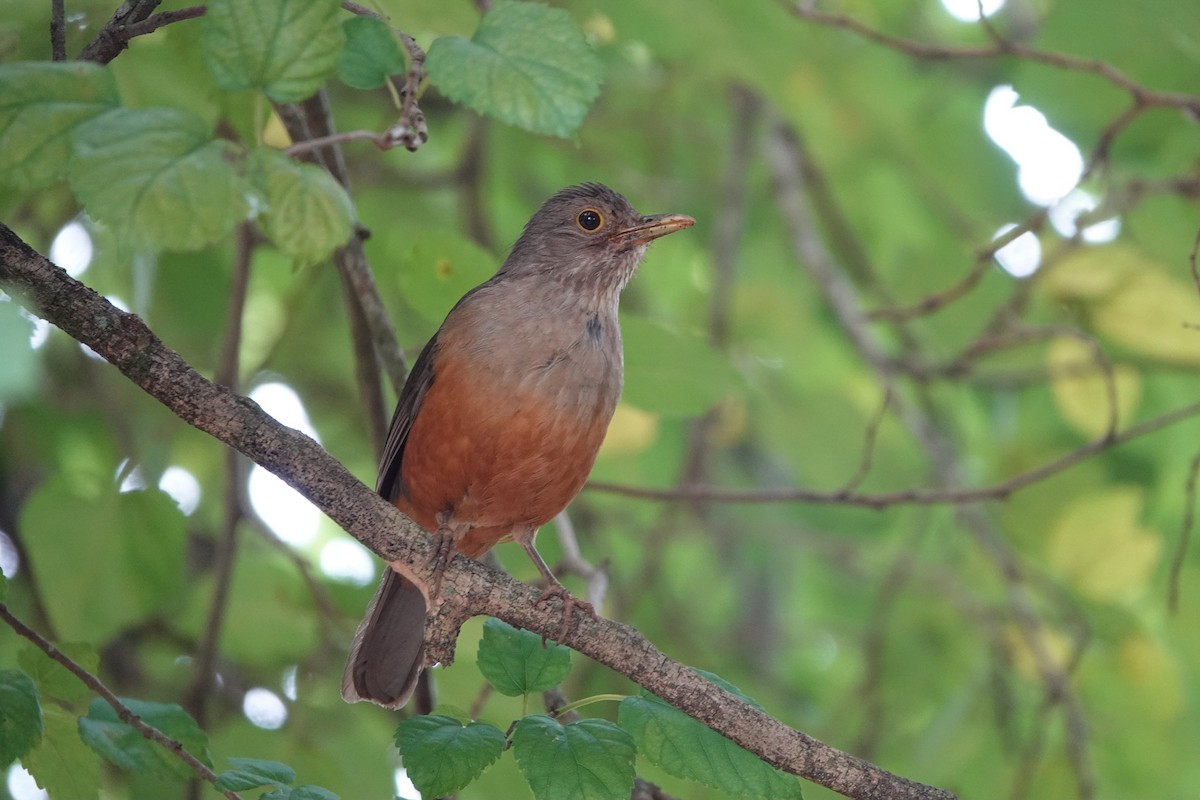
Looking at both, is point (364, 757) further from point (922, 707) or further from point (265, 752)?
point (922, 707)

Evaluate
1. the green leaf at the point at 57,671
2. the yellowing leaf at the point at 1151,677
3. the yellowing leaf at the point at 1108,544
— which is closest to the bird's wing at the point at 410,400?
the green leaf at the point at 57,671

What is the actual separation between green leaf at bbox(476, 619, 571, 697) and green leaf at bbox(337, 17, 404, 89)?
4.48 ft

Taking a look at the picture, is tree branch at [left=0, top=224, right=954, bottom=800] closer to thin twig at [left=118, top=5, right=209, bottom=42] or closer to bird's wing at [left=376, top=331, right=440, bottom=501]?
thin twig at [left=118, top=5, right=209, bottom=42]

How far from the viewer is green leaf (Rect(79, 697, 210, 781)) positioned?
2869 mm

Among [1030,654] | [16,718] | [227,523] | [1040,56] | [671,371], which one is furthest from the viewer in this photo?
[1030,654]

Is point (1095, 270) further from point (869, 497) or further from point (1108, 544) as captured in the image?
point (869, 497)

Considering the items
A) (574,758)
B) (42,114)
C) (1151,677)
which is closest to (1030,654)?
(1151,677)

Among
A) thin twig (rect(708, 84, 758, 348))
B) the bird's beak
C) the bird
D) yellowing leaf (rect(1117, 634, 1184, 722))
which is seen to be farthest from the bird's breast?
yellowing leaf (rect(1117, 634, 1184, 722))

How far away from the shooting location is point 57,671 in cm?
303

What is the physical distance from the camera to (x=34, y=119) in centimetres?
237

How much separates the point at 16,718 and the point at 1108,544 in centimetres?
472

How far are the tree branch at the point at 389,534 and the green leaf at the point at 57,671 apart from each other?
0.76 m

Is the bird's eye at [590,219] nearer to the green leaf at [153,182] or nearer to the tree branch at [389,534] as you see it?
the tree branch at [389,534]

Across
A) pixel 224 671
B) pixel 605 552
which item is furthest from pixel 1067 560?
pixel 224 671
